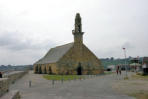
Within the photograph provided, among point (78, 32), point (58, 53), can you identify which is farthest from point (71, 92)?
point (58, 53)

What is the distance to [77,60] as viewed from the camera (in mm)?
52500

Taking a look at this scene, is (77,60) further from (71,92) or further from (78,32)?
(71,92)

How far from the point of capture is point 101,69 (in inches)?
2180

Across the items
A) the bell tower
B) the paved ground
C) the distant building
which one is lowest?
the paved ground

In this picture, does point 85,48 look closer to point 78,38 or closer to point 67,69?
point 78,38

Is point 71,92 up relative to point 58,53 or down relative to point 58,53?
down

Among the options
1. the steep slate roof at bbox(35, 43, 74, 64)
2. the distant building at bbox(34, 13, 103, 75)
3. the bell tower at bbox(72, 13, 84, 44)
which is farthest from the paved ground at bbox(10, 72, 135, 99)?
the bell tower at bbox(72, 13, 84, 44)

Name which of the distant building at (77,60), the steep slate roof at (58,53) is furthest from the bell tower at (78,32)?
the steep slate roof at (58,53)

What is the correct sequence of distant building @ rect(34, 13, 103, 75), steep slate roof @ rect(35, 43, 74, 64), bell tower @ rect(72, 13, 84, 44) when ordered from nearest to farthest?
distant building @ rect(34, 13, 103, 75)
steep slate roof @ rect(35, 43, 74, 64)
bell tower @ rect(72, 13, 84, 44)

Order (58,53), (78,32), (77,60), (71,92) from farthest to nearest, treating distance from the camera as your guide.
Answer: (58,53) < (78,32) < (77,60) < (71,92)

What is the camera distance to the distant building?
4984 cm

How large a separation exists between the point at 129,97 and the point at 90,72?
128 feet

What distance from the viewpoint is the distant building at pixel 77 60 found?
49844 mm

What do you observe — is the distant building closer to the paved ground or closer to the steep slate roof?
the steep slate roof
